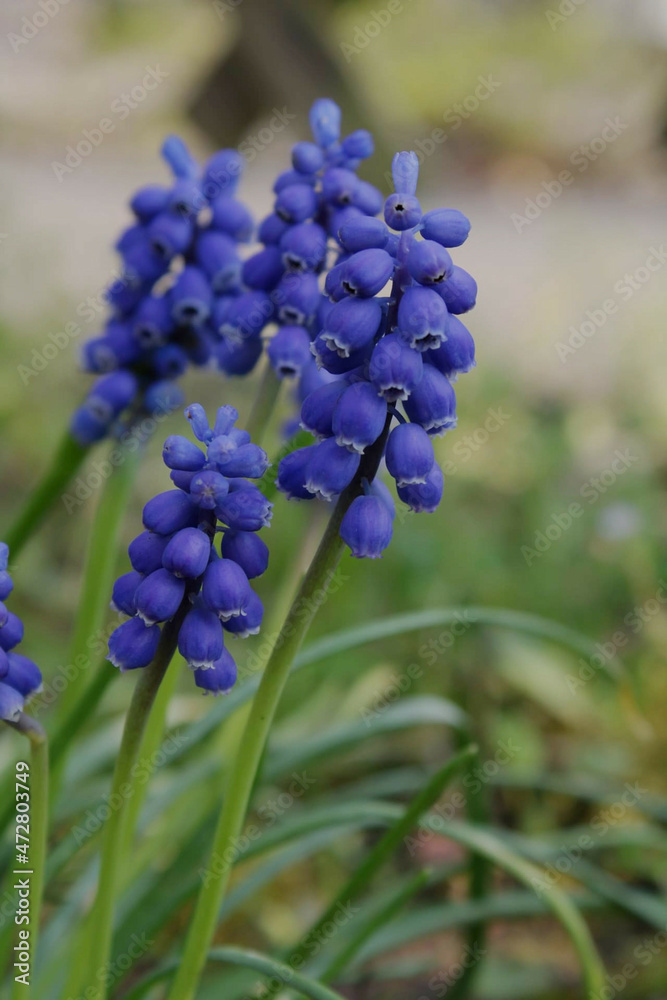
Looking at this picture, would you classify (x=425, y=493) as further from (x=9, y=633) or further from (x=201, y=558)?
(x=9, y=633)

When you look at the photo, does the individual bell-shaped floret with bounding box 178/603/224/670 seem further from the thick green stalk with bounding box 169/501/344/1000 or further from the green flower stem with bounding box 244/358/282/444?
the green flower stem with bounding box 244/358/282/444

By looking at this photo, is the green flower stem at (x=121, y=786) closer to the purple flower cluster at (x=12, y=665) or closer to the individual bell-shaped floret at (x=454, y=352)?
the purple flower cluster at (x=12, y=665)

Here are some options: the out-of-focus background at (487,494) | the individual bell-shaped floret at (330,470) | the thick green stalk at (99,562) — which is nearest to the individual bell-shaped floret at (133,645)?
the individual bell-shaped floret at (330,470)

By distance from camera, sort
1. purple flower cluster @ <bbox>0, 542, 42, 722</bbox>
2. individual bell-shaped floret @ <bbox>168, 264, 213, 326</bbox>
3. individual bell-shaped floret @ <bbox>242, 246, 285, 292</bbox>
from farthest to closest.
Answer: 1. individual bell-shaped floret @ <bbox>168, 264, 213, 326</bbox>
2. individual bell-shaped floret @ <bbox>242, 246, 285, 292</bbox>
3. purple flower cluster @ <bbox>0, 542, 42, 722</bbox>

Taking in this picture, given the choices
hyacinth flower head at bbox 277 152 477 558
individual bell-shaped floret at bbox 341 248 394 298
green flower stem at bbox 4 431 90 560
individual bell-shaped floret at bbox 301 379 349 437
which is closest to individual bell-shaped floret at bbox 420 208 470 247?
hyacinth flower head at bbox 277 152 477 558

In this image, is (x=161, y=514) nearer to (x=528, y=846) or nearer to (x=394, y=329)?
(x=394, y=329)

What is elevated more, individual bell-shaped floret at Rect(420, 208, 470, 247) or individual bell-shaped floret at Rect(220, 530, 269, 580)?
individual bell-shaped floret at Rect(420, 208, 470, 247)

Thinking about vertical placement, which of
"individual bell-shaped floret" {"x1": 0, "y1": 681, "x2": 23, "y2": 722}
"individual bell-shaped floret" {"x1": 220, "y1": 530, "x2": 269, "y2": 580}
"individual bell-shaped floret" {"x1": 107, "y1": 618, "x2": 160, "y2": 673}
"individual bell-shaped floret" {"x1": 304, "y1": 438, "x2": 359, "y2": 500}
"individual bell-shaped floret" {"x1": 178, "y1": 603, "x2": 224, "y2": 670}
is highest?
"individual bell-shaped floret" {"x1": 304, "y1": 438, "x2": 359, "y2": 500}
